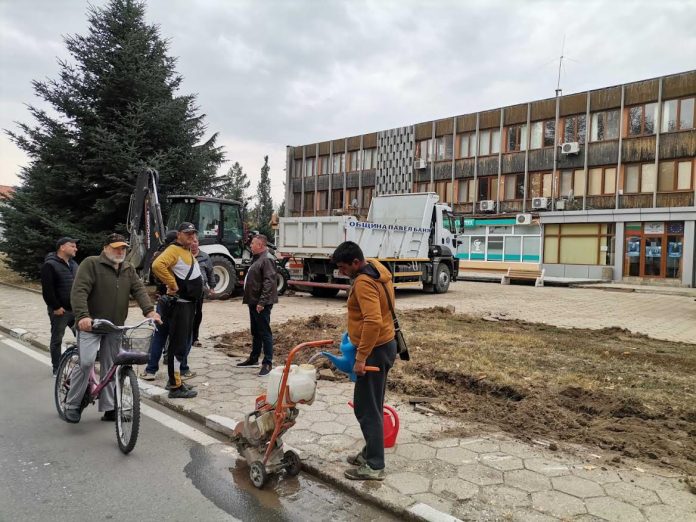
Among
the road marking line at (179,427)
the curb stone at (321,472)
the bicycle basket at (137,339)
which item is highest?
the bicycle basket at (137,339)

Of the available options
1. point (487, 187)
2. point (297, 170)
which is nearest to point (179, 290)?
point (487, 187)

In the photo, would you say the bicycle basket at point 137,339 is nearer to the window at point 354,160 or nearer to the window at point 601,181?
the window at point 601,181

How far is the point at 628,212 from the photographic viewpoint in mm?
26469

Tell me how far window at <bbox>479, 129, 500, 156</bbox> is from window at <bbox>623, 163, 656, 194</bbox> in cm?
751

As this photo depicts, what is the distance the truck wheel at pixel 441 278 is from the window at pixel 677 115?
1596cm

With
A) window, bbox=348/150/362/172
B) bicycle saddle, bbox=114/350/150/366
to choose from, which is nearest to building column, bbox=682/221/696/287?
window, bbox=348/150/362/172

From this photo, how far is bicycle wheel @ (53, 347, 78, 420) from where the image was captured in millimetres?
4883

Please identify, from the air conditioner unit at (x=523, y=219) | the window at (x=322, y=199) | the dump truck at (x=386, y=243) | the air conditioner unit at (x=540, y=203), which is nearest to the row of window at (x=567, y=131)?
the air conditioner unit at (x=540, y=203)

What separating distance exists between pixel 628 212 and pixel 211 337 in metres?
24.2

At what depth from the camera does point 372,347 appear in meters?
3.50

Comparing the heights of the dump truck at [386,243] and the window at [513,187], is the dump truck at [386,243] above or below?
below

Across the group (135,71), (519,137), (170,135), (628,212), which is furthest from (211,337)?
(519,137)

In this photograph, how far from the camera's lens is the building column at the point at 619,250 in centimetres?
2688

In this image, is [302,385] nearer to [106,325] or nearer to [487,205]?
[106,325]
